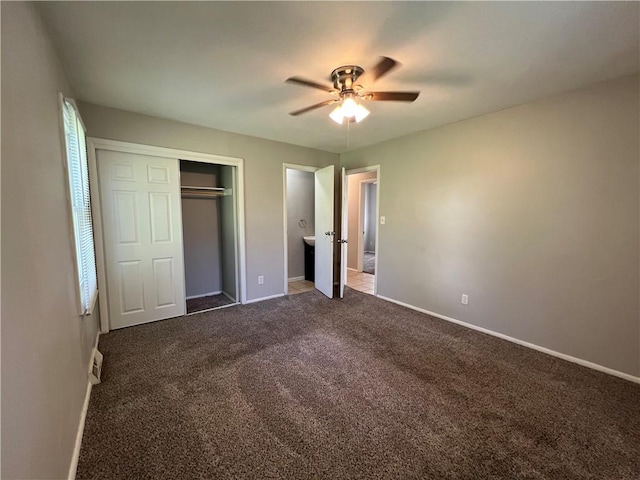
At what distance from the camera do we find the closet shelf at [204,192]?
3.81 m

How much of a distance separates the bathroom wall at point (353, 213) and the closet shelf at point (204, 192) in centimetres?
257

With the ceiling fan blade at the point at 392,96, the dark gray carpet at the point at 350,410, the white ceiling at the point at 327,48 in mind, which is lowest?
the dark gray carpet at the point at 350,410

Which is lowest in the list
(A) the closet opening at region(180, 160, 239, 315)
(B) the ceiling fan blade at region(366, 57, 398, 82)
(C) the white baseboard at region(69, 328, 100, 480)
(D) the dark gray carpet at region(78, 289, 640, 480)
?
(D) the dark gray carpet at region(78, 289, 640, 480)

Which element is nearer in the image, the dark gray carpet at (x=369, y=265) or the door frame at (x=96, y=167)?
the door frame at (x=96, y=167)

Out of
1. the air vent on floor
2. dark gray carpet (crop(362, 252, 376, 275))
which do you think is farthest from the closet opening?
dark gray carpet (crop(362, 252, 376, 275))

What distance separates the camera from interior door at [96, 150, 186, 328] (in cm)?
287

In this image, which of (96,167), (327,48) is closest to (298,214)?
(96,167)

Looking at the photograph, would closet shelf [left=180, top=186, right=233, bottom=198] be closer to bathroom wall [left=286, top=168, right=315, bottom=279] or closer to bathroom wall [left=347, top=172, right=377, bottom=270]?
bathroom wall [left=286, top=168, right=315, bottom=279]

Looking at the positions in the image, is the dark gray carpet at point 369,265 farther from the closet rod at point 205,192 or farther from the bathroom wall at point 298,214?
the closet rod at point 205,192

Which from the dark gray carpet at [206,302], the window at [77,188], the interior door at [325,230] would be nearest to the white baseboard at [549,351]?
the interior door at [325,230]

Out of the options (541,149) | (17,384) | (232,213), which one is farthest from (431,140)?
(17,384)

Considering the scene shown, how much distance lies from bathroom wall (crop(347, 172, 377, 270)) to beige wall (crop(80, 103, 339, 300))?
129 cm

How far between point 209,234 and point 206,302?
102cm

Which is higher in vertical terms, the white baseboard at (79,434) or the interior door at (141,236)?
the interior door at (141,236)
